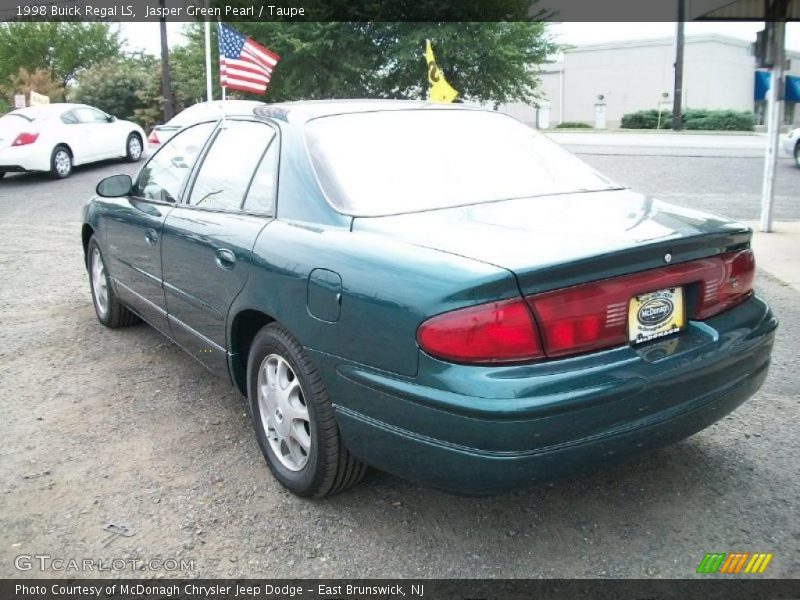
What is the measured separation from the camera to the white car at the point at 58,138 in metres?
14.1

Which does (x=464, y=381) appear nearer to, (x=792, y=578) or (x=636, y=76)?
(x=792, y=578)

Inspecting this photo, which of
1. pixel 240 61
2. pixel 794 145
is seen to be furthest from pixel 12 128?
pixel 794 145

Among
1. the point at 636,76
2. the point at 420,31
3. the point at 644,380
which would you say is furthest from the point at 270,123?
the point at 636,76

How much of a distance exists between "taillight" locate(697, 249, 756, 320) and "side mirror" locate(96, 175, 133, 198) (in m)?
3.42

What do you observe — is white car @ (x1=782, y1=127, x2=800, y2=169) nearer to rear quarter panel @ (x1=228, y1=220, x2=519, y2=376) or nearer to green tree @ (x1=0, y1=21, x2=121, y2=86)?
rear quarter panel @ (x1=228, y1=220, x2=519, y2=376)

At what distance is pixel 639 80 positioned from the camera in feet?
185

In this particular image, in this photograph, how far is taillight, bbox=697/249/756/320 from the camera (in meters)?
2.69

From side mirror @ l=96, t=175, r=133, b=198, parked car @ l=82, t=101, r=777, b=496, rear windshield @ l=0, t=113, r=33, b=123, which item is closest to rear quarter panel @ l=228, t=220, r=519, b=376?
parked car @ l=82, t=101, r=777, b=496

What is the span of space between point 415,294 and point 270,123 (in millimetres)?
1500

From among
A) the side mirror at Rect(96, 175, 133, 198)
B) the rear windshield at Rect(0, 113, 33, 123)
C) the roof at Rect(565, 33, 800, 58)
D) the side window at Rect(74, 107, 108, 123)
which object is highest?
the roof at Rect(565, 33, 800, 58)

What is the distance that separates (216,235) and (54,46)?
2015 inches

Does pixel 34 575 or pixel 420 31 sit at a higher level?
pixel 420 31

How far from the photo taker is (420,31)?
23750mm

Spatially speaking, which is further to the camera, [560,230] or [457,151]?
[457,151]
